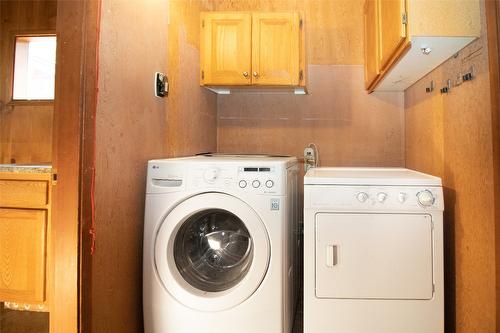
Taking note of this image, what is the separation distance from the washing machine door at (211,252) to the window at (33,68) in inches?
78.6

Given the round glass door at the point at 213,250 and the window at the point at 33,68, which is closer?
the round glass door at the point at 213,250

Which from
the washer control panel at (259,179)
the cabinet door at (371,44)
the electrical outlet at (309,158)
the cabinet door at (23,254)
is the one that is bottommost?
the cabinet door at (23,254)

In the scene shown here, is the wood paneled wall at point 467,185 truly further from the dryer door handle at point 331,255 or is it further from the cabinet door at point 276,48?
the cabinet door at point 276,48

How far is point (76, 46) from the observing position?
3.56 ft

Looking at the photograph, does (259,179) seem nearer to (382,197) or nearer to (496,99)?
(382,197)

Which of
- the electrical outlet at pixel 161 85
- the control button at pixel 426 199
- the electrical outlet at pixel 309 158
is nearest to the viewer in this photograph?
the control button at pixel 426 199

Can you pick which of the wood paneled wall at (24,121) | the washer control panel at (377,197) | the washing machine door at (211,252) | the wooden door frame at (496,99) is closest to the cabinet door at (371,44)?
the wooden door frame at (496,99)

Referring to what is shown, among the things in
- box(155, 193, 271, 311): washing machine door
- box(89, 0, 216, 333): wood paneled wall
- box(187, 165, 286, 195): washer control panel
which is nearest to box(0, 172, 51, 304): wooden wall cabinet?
box(89, 0, 216, 333): wood paneled wall

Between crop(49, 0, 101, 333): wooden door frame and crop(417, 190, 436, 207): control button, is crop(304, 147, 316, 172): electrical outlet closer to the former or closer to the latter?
crop(417, 190, 436, 207): control button

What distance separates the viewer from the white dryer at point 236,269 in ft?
4.37

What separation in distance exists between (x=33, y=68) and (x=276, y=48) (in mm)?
2093

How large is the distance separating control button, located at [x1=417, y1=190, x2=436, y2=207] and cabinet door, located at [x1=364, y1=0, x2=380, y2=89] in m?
0.89

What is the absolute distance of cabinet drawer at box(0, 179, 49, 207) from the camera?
4.71 ft

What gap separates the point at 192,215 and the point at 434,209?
3.45 feet
